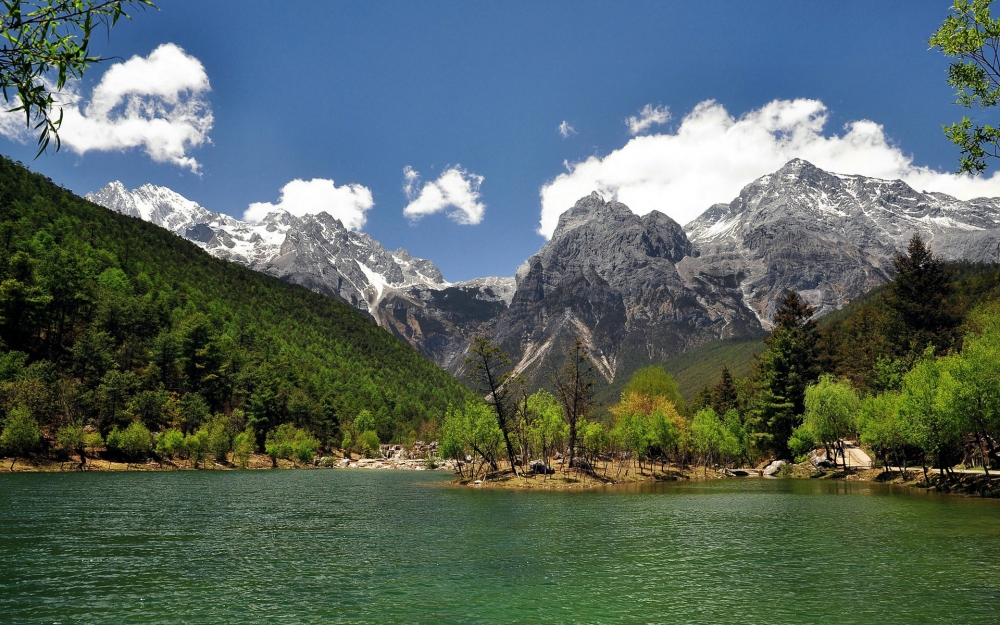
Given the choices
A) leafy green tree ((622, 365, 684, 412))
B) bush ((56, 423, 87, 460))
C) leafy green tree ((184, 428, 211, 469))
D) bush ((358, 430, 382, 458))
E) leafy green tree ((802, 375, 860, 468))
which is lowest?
bush ((358, 430, 382, 458))

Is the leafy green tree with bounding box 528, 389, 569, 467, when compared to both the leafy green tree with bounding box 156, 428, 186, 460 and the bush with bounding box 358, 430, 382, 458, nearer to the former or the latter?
the leafy green tree with bounding box 156, 428, 186, 460

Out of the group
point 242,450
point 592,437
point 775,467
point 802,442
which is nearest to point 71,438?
point 242,450

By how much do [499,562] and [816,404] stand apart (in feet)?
250

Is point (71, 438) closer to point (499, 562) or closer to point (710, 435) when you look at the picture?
point (499, 562)

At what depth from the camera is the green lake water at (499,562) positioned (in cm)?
2003

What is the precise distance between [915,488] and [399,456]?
146 metres

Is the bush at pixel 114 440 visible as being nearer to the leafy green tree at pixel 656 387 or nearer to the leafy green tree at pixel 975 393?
the leafy green tree at pixel 656 387

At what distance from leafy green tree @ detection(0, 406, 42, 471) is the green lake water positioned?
3898 cm

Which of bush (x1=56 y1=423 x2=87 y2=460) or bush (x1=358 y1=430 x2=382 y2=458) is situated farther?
bush (x1=358 y1=430 x2=382 y2=458)

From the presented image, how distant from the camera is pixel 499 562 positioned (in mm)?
28453

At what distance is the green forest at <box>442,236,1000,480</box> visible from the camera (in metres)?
58.2

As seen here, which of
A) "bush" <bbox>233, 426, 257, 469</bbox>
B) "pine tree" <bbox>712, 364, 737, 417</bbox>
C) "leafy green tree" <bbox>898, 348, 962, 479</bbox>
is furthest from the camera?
"pine tree" <bbox>712, 364, 737, 417</bbox>

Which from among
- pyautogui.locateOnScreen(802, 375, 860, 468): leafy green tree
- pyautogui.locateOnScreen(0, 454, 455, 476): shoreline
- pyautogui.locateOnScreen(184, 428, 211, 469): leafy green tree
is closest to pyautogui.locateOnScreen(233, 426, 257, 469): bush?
pyautogui.locateOnScreen(0, 454, 455, 476): shoreline

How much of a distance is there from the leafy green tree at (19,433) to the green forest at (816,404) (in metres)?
65.2
